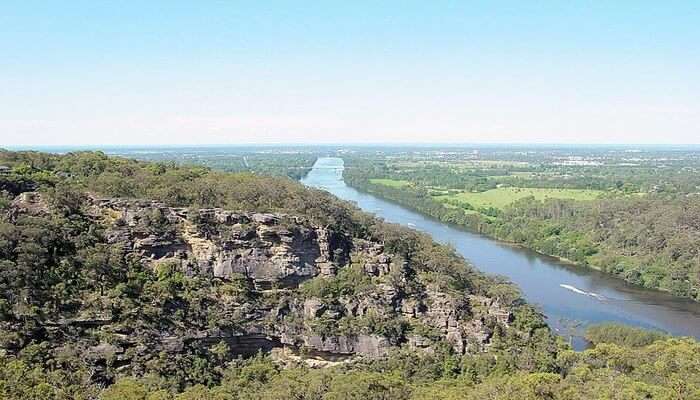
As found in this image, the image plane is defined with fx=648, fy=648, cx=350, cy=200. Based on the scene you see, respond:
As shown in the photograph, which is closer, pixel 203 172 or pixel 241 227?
pixel 241 227

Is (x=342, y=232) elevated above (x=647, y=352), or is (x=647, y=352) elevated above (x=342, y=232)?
(x=342, y=232)

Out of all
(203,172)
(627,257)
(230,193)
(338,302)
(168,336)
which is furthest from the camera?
(627,257)

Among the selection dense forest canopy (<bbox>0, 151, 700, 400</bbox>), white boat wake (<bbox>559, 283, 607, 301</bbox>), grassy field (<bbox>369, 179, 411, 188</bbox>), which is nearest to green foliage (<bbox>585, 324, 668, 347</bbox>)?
dense forest canopy (<bbox>0, 151, 700, 400</bbox>)

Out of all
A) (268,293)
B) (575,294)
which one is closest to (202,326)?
(268,293)

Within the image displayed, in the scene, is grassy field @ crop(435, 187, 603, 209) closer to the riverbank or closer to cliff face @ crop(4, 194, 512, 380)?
the riverbank

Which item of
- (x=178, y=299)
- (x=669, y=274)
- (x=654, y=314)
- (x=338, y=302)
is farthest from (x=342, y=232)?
(x=669, y=274)

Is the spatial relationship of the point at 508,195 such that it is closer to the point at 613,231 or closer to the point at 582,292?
the point at 613,231

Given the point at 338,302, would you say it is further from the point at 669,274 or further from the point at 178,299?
the point at 669,274

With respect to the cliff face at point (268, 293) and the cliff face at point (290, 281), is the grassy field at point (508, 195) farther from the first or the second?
the cliff face at point (268, 293)
